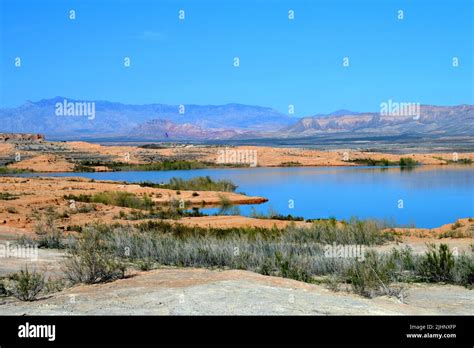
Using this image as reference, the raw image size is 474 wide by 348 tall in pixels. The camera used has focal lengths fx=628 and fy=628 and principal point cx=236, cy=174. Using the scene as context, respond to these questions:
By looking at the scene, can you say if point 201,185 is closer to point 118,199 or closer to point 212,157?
point 118,199

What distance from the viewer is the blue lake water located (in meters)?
25.8

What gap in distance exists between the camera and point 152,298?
7.92 metres

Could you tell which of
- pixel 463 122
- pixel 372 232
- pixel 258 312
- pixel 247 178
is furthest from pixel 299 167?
pixel 463 122

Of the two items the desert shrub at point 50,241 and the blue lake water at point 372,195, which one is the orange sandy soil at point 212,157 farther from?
the desert shrub at point 50,241

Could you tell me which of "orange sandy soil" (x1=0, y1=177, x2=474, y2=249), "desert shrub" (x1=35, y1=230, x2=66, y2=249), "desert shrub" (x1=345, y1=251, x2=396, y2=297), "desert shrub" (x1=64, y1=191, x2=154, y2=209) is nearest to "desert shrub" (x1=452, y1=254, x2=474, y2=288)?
"desert shrub" (x1=345, y1=251, x2=396, y2=297)

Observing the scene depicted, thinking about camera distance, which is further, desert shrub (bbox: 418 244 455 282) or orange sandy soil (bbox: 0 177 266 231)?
orange sandy soil (bbox: 0 177 266 231)

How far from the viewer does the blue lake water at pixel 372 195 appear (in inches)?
1017

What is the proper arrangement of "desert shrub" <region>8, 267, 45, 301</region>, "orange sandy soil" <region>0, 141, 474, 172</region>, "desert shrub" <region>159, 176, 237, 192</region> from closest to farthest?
"desert shrub" <region>8, 267, 45, 301</region>
"desert shrub" <region>159, 176, 237, 192</region>
"orange sandy soil" <region>0, 141, 474, 172</region>

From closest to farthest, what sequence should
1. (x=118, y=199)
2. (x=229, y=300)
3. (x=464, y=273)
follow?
1. (x=229, y=300)
2. (x=464, y=273)
3. (x=118, y=199)

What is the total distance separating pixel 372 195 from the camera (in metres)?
32.2

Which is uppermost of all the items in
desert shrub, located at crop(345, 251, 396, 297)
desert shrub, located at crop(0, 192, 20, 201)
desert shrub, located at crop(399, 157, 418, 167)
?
desert shrub, located at crop(399, 157, 418, 167)

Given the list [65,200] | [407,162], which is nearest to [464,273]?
[65,200]

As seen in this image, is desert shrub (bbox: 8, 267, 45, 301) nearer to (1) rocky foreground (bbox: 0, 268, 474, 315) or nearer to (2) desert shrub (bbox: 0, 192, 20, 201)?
(1) rocky foreground (bbox: 0, 268, 474, 315)
